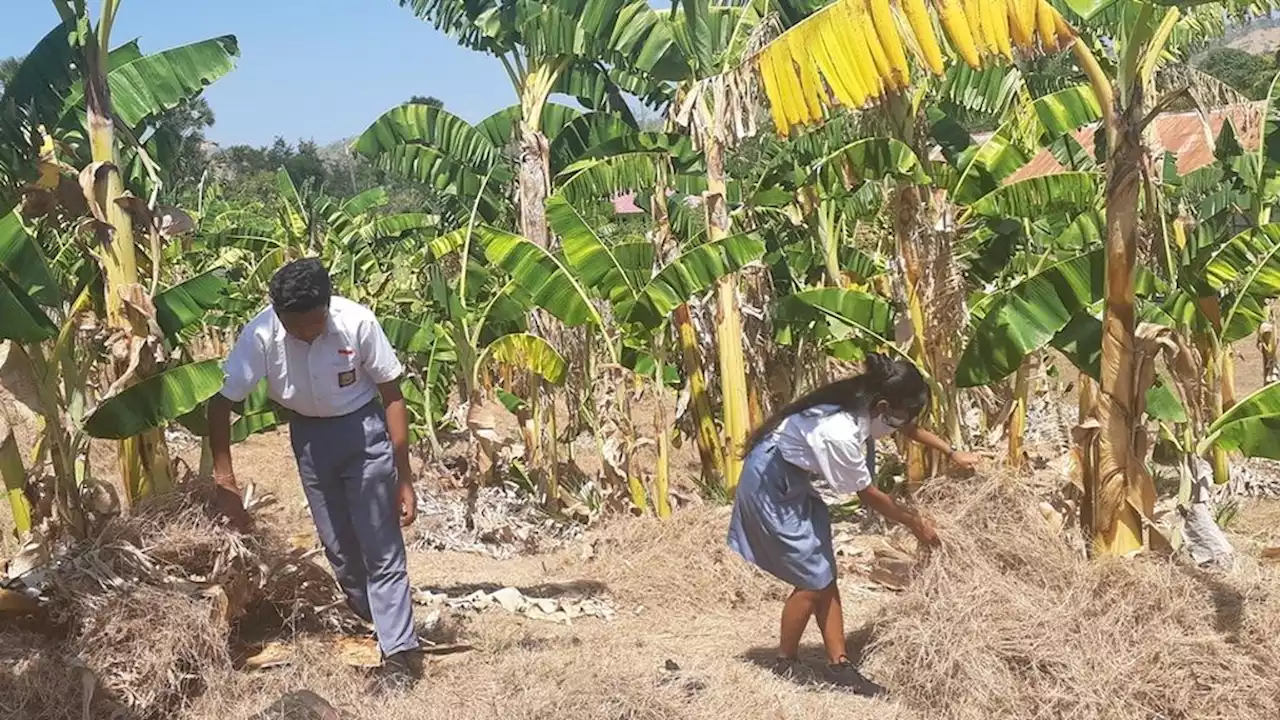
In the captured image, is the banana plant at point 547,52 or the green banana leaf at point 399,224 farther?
the green banana leaf at point 399,224

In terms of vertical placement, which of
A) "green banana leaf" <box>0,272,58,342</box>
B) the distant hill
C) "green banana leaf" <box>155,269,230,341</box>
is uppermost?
"green banana leaf" <box>0,272,58,342</box>

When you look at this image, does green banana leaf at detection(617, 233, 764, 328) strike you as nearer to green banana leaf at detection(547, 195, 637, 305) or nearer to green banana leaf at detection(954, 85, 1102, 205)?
green banana leaf at detection(547, 195, 637, 305)

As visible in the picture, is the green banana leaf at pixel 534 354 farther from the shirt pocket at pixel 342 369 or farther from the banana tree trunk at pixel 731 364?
the shirt pocket at pixel 342 369

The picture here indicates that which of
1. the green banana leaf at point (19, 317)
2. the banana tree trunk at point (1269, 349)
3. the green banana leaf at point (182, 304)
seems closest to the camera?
the green banana leaf at point (19, 317)

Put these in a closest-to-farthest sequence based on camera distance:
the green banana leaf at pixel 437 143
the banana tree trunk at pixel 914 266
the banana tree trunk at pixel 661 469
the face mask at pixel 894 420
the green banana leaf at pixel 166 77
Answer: the face mask at pixel 894 420, the green banana leaf at pixel 166 77, the banana tree trunk at pixel 914 266, the banana tree trunk at pixel 661 469, the green banana leaf at pixel 437 143

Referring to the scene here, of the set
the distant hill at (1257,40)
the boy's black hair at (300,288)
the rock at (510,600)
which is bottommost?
the distant hill at (1257,40)

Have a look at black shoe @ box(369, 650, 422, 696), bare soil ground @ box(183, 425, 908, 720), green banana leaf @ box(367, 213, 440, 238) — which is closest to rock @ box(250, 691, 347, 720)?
bare soil ground @ box(183, 425, 908, 720)

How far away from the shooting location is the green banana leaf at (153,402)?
4031 millimetres

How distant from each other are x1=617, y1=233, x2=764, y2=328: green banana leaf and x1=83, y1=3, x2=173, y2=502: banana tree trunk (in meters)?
2.62

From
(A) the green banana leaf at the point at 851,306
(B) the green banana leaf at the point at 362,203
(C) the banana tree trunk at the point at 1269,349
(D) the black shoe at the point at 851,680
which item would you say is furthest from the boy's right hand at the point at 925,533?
(B) the green banana leaf at the point at 362,203

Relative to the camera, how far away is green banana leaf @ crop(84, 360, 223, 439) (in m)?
4.03

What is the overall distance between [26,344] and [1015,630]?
3.76 m

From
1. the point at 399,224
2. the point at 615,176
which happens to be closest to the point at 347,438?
the point at 615,176

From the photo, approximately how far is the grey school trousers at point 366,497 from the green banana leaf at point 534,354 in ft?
8.40
